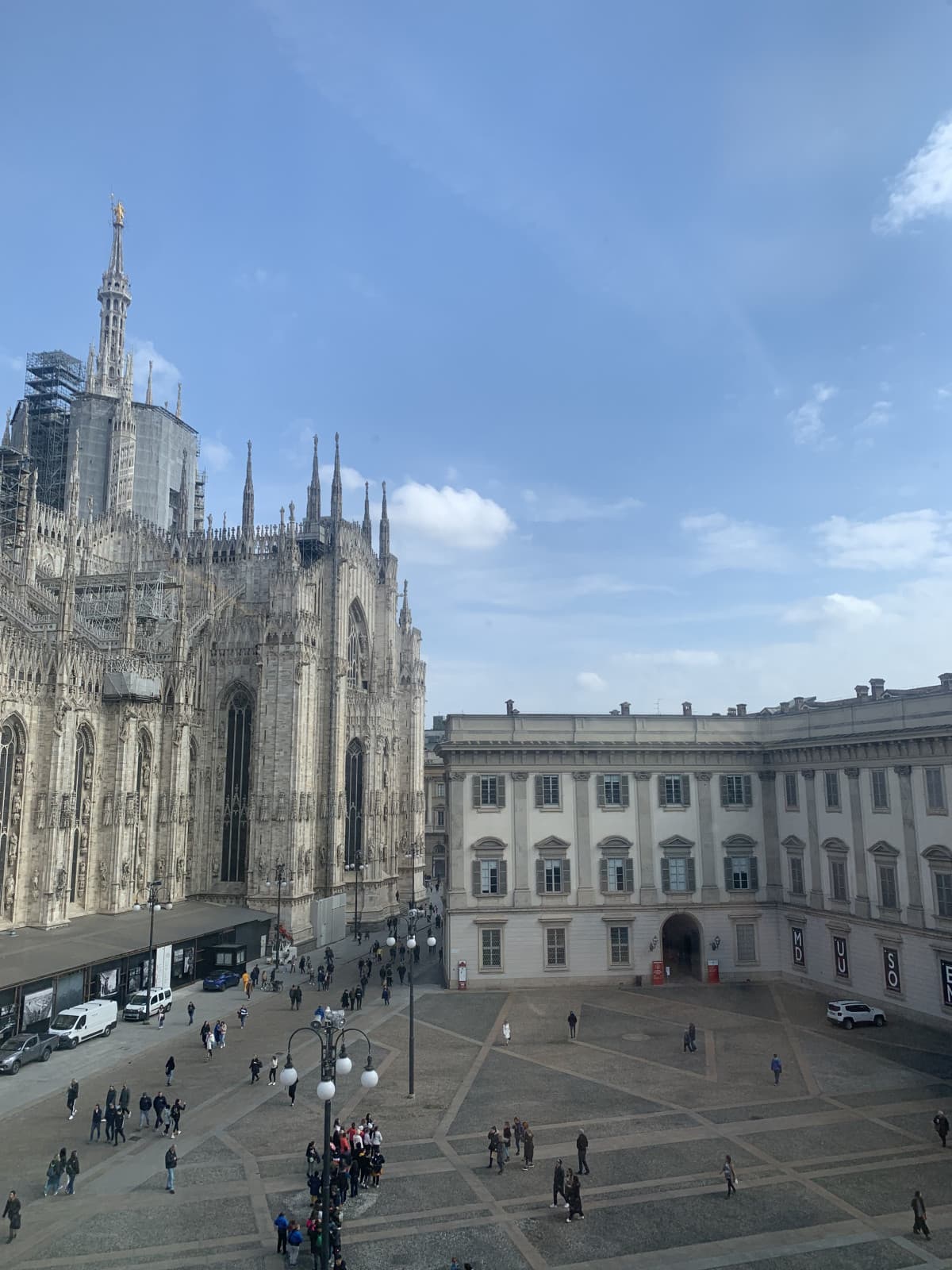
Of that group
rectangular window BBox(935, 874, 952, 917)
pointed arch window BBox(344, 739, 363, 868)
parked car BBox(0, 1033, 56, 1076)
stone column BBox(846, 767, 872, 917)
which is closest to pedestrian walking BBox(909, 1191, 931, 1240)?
rectangular window BBox(935, 874, 952, 917)

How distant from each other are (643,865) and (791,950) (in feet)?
29.4

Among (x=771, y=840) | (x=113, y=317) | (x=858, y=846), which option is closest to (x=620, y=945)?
(x=771, y=840)

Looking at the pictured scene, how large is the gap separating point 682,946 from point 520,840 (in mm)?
13624

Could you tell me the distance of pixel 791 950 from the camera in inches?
1806

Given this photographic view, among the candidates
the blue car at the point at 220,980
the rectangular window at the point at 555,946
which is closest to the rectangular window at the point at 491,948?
the rectangular window at the point at 555,946

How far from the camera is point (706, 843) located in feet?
154

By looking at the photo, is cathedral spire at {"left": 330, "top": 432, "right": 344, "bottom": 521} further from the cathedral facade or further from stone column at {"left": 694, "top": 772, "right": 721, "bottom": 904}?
stone column at {"left": 694, "top": 772, "right": 721, "bottom": 904}

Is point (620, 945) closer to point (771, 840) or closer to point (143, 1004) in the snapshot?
point (771, 840)

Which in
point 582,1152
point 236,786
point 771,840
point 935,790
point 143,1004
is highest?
point 236,786

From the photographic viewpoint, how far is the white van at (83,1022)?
111 feet

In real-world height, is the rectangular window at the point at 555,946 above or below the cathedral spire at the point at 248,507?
below

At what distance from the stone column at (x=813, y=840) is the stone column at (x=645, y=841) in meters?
7.84

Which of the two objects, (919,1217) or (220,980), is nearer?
(919,1217)

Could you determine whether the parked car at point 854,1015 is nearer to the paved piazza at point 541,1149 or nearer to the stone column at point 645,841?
the paved piazza at point 541,1149
